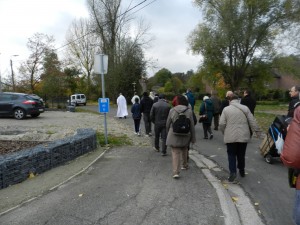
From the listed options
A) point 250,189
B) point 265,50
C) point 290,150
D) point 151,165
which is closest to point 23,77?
point 265,50

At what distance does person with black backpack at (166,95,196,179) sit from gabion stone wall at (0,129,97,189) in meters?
2.72

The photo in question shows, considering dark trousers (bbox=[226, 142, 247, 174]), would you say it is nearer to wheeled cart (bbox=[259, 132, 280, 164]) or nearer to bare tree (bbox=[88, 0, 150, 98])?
wheeled cart (bbox=[259, 132, 280, 164])

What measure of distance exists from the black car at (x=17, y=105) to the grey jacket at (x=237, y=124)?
16.5m

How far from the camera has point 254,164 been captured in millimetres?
8438

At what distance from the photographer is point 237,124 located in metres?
6.61

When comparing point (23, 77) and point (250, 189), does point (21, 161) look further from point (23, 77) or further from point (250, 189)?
point (23, 77)

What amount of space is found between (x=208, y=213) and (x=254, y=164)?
3.81 metres

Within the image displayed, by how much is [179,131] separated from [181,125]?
0.41ft

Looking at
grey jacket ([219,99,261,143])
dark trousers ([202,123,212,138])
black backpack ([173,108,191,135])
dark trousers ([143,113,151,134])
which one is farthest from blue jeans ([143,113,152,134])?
grey jacket ([219,99,261,143])

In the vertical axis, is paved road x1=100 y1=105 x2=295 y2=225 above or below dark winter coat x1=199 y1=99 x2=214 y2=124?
below

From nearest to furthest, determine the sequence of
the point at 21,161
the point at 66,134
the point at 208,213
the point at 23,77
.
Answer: the point at 208,213
the point at 21,161
the point at 66,134
the point at 23,77

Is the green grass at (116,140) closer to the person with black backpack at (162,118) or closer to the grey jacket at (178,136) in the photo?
the person with black backpack at (162,118)

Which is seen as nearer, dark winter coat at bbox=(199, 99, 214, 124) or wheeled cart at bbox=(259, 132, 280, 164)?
wheeled cart at bbox=(259, 132, 280, 164)

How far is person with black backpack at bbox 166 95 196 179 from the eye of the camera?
7.04 metres
